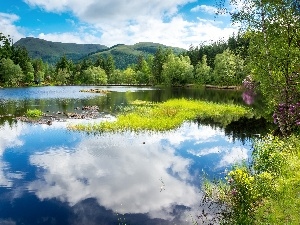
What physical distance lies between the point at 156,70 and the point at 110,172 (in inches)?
5936

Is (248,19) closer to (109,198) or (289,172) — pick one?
(289,172)

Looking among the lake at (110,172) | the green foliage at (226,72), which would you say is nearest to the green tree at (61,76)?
the green foliage at (226,72)

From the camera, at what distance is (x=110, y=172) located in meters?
22.0

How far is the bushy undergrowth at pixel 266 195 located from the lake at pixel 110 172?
1898 mm

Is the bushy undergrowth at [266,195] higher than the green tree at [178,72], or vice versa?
the green tree at [178,72]

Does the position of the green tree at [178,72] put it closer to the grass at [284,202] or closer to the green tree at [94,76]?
the green tree at [94,76]

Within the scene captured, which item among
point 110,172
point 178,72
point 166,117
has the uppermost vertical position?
point 178,72

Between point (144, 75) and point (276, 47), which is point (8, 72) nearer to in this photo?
point (144, 75)

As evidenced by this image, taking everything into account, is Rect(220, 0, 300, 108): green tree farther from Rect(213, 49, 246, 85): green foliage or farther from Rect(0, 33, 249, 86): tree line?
Rect(213, 49, 246, 85): green foliage

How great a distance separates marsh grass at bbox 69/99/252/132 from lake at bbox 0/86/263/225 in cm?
241

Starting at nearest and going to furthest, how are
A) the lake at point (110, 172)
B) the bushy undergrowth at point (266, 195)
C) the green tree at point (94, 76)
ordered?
the bushy undergrowth at point (266, 195) → the lake at point (110, 172) → the green tree at point (94, 76)

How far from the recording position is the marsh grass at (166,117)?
37.7 meters

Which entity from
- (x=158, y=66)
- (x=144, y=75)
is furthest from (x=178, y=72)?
(x=144, y=75)

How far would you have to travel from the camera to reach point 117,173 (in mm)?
21859
